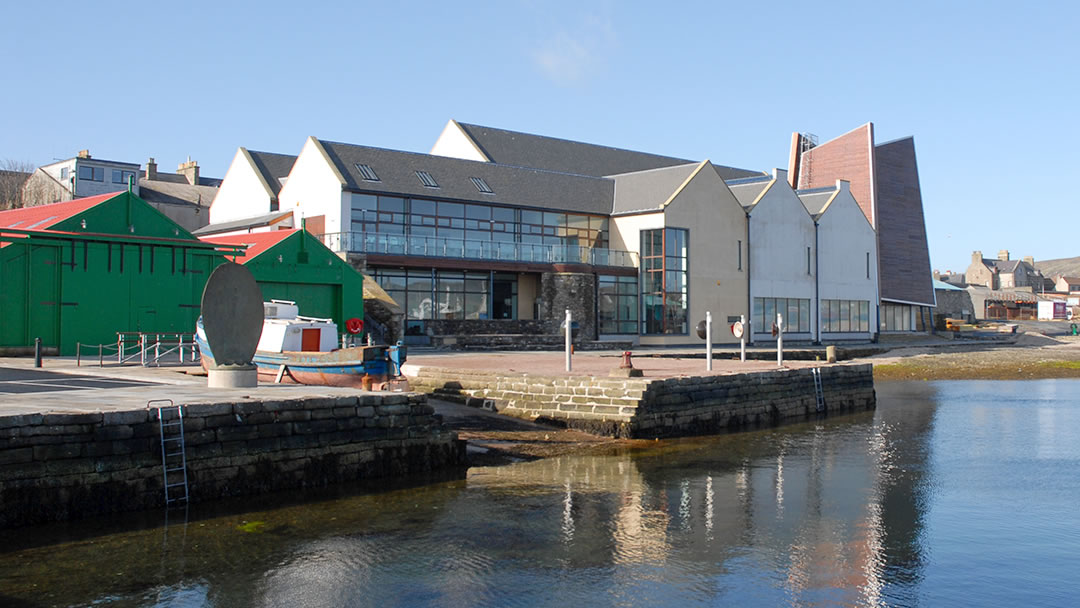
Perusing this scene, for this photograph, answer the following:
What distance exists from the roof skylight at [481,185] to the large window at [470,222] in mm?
997

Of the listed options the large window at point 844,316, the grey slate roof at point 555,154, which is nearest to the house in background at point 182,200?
the grey slate roof at point 555,154

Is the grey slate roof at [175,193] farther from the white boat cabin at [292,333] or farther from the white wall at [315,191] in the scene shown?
the white boat cabin at [292,333]

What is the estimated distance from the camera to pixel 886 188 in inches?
2365

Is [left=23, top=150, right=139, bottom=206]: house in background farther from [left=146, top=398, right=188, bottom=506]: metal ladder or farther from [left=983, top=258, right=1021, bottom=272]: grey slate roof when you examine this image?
[left=983, top=258, right=1021, bottom=272]: grey slate roof

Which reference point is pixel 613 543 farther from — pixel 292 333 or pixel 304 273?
pixel 304 273

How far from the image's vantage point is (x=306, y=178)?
41.2 m

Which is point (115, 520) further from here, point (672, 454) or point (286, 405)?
point (672, 454)

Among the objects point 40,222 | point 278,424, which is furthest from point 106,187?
point 278,424

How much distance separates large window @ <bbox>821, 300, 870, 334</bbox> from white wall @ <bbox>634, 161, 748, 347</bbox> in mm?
8023

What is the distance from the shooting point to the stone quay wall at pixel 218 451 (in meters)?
10.8

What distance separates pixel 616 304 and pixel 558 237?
4.47 metres

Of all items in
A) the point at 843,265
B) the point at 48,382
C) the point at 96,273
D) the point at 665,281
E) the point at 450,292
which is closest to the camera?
the point at 48,382

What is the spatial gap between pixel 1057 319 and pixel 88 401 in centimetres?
11132

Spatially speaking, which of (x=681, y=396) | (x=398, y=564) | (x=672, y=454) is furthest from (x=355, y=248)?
(x=398, y=564)
